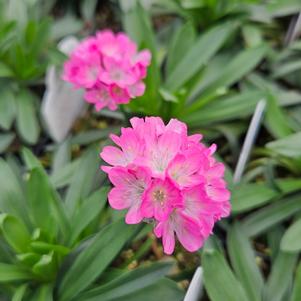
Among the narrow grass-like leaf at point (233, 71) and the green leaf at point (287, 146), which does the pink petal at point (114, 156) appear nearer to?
the green leaf at point (287, 146)

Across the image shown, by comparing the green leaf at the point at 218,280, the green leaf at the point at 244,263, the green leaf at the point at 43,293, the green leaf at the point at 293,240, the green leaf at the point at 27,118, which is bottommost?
the green leaf at the point at 244,263

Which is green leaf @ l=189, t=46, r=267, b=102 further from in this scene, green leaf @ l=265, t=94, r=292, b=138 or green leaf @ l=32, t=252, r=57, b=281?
green leaf @ l=32, t=252, r=57, b=281

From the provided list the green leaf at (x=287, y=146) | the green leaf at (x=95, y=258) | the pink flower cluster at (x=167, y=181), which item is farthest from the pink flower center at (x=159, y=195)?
the green leaf at (x=287, y=146)

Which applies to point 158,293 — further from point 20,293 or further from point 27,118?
point 27,118

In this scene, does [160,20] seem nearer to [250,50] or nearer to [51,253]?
[250,50]

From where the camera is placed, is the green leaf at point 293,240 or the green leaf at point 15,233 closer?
the green leaf at point 15,233

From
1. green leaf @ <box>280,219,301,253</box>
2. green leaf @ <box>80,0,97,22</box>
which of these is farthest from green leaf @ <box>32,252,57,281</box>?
green leaf @ <box>80,0,97,22</box>

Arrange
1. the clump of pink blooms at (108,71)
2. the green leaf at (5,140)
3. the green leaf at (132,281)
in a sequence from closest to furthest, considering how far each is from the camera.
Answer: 1. the green leaf at (132,281)
2. the clump of pink blooms at (108,71)
3. the green leaf at (5,140)

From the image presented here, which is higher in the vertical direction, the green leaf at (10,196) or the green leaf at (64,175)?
the green leaf at (10,196)
